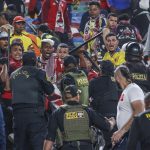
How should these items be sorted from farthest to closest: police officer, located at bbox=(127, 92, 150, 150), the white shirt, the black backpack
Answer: the black backpack
the white shirt
police officer, located at bbox=(127, 92, 150, 150)

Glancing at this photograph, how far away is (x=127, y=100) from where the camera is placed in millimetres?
14297

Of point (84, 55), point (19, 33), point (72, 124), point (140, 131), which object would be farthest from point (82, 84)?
point (140, 131)

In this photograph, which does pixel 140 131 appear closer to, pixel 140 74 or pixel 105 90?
pixel 140 74

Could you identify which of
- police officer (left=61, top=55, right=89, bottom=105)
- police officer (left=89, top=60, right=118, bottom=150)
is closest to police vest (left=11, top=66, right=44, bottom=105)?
police officer (left=61, top=55, right=89, bottom=105)

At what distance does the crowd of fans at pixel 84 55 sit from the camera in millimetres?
Answer: 16016

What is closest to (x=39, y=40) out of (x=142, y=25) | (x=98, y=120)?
(x=142, y=25)

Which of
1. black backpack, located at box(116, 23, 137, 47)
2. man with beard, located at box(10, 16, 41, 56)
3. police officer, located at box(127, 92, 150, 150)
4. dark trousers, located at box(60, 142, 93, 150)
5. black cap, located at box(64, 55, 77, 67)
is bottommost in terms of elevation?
dark trousers, located at box(60, 142, 93, 150)

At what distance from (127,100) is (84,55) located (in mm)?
5198

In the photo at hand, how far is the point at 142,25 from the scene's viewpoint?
76.0 feet

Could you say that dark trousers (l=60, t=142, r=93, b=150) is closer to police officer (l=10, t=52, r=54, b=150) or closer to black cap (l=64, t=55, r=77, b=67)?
police officer (l=10, t=52, r=54, b=150)

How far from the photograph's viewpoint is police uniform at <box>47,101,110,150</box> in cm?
1412

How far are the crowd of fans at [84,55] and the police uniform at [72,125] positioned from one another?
13.1 inches

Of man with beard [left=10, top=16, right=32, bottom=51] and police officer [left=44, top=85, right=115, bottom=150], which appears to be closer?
police officer [left=44, top=85, right=115, bottom=150]

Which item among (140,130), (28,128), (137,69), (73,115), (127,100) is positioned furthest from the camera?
(137,69)
